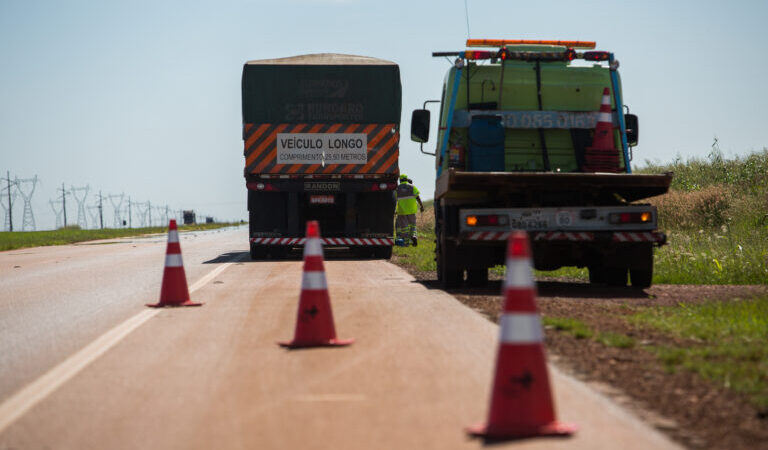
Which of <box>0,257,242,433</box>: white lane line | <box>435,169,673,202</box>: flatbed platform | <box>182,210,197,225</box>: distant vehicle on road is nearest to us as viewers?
<box>0,257,242,433</box>: white lane line

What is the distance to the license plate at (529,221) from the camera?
11148mm

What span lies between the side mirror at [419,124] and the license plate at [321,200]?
7027 mm

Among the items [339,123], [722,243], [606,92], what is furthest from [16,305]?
[722,243]

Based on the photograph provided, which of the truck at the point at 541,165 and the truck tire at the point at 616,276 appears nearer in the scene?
the truck at the point at 541,165

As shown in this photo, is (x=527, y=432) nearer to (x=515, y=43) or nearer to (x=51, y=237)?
(x=515, y=43)

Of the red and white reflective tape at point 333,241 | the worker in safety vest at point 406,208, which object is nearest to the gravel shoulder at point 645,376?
the red and white reflective tape at point 333,241

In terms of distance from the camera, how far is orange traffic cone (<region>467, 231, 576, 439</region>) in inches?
176

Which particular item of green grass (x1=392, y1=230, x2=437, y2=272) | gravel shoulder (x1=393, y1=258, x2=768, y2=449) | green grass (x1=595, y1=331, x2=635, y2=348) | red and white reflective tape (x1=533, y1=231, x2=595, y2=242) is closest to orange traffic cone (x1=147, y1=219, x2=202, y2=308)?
gravel shoulder (x1=393, y1=258, x2=768, y2=449)

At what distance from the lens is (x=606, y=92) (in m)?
12.3

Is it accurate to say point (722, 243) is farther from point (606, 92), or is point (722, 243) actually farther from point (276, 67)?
point (276, 67)

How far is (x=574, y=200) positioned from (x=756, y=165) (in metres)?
18.4

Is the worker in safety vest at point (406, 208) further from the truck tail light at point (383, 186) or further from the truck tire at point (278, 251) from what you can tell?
the truck tail light at point (383, 186)

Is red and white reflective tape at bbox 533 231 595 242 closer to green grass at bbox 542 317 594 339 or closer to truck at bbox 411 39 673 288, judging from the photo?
truck at bbox 411 39 673 288

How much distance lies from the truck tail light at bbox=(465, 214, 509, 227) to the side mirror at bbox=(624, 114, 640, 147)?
239cm
